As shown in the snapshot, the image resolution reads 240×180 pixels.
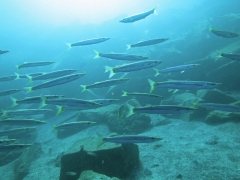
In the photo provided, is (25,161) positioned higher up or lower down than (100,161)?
lower down

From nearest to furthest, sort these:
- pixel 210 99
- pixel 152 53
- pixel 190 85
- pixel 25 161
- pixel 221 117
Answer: pixel 190 85 → pixel 25 161 → pixel 221 117 → pixel 210 99 → pixel 152 53

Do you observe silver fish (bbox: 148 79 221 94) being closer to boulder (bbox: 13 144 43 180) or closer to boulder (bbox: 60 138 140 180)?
boulder (bbox: 60 138 140 180)

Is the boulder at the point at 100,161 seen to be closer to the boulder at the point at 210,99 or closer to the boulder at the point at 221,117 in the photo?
the boulder at the point at 221,117

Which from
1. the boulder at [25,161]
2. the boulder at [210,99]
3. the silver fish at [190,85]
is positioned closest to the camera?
the silver fish at [190,85]

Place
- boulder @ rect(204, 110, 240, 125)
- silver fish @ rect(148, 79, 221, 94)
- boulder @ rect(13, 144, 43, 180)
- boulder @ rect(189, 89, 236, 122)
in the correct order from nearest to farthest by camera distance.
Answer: silver fish @ rect(148, 79, 221, 94) → boulder @ rect(13, 144, 43, 180) → boulder @ rect(204, 110, 240, 125) → boulder @ rect(189, 89, 236, 122)

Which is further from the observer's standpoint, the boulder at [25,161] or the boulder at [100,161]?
the boulder at [25,161]

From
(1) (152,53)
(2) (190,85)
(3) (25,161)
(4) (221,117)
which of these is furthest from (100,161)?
(1) (152,53)

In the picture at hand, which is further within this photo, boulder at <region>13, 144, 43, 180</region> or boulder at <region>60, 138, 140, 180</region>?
boulder at <region>13, 144, 43, 180</region>

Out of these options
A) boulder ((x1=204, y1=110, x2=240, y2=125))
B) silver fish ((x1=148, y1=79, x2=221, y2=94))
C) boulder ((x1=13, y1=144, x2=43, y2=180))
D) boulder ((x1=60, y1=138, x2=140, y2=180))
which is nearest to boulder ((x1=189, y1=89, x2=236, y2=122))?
boulder ((x1=204, y1=110, x2=240, y2=125))

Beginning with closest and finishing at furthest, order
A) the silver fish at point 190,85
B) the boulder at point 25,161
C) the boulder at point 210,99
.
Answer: the silver fish at point 190,85, the boulder at point 25,161, the boulder at point 210,99

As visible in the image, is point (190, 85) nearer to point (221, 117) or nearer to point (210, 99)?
point (221, 117)

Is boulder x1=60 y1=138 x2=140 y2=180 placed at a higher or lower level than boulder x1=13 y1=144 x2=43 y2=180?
higher

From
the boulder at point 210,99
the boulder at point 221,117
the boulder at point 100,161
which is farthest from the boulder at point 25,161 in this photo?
the boulder at point 221,117

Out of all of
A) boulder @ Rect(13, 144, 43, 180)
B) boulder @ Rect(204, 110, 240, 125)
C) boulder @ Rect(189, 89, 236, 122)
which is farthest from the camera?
boulder @ Rect(189, 89, 236, 122)
